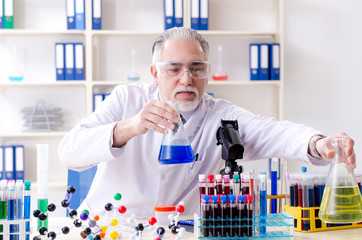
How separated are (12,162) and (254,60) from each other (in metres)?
1.89

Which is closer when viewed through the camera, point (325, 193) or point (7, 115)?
point (325, 193)

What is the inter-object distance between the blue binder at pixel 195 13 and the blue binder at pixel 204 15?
2 cm

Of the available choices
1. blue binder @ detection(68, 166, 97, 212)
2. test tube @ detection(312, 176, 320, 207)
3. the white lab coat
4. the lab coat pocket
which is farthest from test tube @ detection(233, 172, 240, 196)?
blue binder @ detection(68, 166, 97, 212)

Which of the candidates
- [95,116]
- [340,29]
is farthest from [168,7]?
[95,116]

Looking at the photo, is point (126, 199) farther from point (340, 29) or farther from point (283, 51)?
point (340, 29)

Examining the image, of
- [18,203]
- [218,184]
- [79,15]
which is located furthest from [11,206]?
[79,15]

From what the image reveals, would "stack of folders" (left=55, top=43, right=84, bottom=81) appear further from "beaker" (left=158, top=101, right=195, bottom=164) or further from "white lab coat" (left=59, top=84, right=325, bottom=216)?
"beaker" (left=158, top=101, right=195, bottom=164)

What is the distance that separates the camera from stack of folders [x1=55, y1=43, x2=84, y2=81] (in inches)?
152

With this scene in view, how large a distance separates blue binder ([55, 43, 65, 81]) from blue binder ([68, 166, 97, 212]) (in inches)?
71.7

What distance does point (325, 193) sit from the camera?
4.97 ft

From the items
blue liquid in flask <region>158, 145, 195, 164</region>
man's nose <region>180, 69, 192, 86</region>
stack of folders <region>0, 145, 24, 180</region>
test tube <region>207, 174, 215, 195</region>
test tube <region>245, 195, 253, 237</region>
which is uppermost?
man's nose <region>180, 69, 192, 86</region>

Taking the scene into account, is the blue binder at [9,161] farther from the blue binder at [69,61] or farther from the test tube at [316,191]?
the test tube at [316,191]

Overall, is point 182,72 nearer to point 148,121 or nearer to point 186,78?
point 186,78

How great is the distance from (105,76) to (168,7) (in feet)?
2.41
